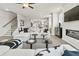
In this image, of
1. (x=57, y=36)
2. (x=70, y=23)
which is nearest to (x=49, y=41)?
(x=57, y=36)

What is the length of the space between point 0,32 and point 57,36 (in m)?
1.21

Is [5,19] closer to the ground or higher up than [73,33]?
higher up

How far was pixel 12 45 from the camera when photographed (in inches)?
72.6

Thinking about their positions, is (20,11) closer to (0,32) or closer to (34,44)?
(0,32)

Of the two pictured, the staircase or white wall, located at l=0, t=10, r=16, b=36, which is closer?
white wall, located at l=0, t=10, r=16, b=36

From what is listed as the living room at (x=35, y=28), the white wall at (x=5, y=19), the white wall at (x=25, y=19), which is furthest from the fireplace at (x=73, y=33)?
the white wall at (x=5, y=19)

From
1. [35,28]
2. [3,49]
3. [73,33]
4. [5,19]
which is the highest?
[5,19]

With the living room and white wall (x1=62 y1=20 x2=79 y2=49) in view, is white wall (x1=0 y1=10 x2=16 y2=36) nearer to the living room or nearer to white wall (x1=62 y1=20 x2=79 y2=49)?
the living room

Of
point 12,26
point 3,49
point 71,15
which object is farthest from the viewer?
point 71,15

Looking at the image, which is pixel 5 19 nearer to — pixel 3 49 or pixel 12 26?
pixel 12 26

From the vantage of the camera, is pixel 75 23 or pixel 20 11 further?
pixel 75 23

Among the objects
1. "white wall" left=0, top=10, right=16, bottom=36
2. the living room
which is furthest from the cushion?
"white wall" left=0, top=10, right=16, bottom=36

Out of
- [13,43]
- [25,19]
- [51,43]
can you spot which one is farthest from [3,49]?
[51,43]

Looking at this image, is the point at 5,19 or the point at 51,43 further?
the point at 51,43
